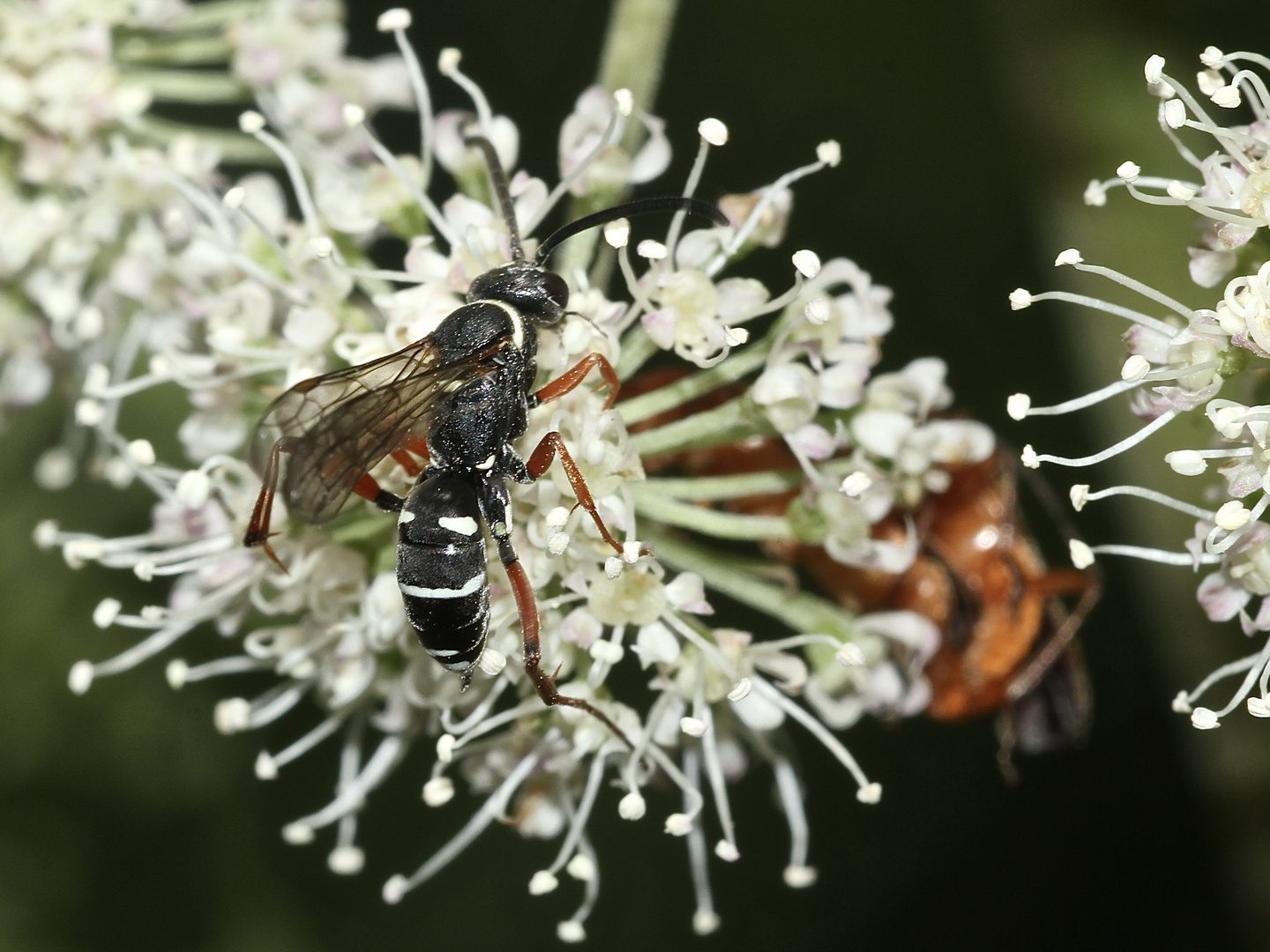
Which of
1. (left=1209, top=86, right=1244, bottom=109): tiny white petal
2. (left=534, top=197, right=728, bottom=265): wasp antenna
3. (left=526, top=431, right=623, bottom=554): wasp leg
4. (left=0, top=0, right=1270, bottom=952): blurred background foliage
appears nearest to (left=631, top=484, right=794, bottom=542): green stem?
(left=526, top=431, right=623, bottom=554): wasp leg

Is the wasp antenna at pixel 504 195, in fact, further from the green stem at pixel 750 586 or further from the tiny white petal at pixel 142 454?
the tiny white petal at pixel 142 454

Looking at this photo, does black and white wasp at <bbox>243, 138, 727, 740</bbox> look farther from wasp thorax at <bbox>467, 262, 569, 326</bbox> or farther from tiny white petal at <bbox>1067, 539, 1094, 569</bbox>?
tiny white petal at <bbox>1067, 539, 1094, 569</bbox>

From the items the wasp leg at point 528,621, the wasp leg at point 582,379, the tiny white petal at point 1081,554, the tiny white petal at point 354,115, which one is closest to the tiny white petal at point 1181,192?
the tiny white petal at point 1081,554

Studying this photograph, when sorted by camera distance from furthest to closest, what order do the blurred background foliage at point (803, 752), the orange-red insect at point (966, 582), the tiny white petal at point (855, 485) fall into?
the blurred background foliage at point (803, 752)
the orange-red insect at point (966, 582)
the tiny white petal at point (855, 485)

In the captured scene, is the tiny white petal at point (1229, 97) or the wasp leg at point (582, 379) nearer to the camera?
the tiny white petal at point (1229, 97)

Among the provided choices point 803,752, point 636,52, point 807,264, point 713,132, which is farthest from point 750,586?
point 803,752

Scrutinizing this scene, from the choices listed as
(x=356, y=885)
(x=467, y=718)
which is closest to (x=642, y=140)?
(x=467, y=718)
